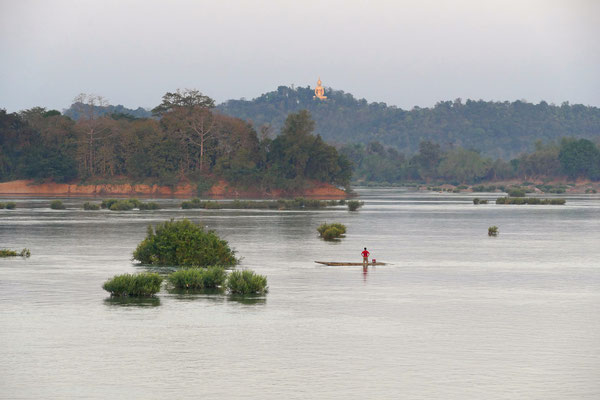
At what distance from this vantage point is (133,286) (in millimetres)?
26969

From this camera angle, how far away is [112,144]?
139750 millimetres

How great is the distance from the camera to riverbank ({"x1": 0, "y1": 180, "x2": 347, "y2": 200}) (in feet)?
438

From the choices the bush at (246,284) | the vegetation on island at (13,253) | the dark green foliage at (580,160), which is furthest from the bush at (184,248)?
the dark green foliage at (580,160)

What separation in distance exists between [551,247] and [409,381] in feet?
108

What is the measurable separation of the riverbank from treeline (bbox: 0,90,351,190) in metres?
1.17

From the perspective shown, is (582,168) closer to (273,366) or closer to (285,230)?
(285,230)

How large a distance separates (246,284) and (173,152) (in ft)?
361

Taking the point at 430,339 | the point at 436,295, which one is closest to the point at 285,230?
the point at 436,295

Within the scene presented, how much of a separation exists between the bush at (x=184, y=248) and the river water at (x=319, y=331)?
910mm

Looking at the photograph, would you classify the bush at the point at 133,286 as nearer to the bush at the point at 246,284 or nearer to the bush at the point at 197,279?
the bush at the point at 197,279

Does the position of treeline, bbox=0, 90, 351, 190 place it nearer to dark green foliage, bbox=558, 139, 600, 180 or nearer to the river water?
dark green foliage, bbox=558, 139, 600, 180

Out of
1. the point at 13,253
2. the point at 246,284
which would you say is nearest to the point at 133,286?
the point at 246,284

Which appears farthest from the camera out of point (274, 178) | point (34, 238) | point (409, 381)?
point (274, 178)

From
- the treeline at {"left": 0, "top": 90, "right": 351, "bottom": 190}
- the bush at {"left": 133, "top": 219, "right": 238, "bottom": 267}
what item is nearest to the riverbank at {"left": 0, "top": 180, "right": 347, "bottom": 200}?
the treeline at {"left": 0, "top": 90, "right": 351, "bottom": 190}
